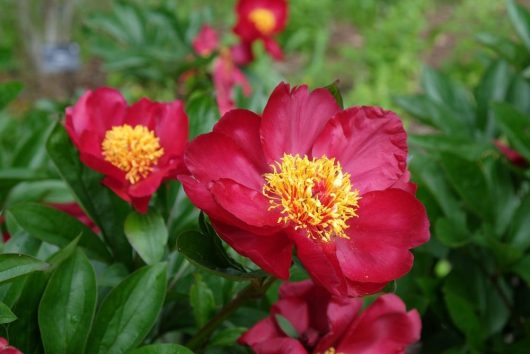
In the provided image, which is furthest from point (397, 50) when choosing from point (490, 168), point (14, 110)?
point (490, 168)

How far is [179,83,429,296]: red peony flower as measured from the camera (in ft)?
1.95

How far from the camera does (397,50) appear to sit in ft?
11.7

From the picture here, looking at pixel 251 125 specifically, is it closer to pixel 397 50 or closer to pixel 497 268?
pixel 497 268

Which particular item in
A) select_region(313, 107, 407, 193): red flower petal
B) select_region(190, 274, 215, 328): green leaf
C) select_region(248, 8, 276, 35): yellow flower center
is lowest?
select_region(248, 8, 276, 35): yellow flower center

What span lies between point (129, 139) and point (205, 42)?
1.04 meters

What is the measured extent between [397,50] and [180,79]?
6.67 ft

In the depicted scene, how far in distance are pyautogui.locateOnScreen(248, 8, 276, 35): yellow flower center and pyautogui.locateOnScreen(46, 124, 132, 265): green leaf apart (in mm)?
1091

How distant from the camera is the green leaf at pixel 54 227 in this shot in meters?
0.74

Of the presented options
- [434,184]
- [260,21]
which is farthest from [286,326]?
[260,21]

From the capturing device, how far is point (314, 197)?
26.0 inches

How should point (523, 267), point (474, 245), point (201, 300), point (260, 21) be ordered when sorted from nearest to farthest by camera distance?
point (201, 300) → point (523, 267) → point (474, 245) → point (260, 21)

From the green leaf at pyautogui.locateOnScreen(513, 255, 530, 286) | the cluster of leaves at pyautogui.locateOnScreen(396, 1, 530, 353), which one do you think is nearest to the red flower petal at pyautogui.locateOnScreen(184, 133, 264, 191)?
the cluster of leaves at pyautogui.locateOnScreen(396, 1, 530, 353)

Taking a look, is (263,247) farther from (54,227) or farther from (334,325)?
(54,227)

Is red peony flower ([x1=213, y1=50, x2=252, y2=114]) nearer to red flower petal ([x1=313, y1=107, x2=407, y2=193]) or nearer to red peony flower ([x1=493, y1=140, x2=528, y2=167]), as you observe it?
red peony flower ([x1=493, y1=140, x2=528, y2=167])
